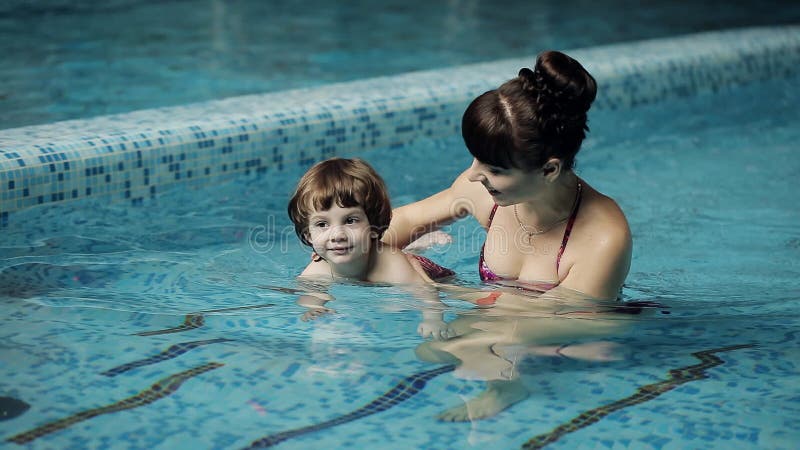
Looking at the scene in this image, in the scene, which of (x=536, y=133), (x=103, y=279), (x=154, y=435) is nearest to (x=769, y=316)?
(x=536, y=133)

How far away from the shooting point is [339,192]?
147 inches

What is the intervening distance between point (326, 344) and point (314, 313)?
0.79ft

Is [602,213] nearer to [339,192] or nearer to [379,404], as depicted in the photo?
[339,192]

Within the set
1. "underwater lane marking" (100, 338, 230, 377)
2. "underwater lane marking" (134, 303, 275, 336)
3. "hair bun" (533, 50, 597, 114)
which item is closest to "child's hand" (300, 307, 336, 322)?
"underwater lane marking" (134, 303, 275, 336)

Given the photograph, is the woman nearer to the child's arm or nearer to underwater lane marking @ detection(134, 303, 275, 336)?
the child's arm

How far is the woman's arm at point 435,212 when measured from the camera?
4129 mm

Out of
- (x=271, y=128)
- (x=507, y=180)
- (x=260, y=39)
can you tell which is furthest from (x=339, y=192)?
(x=260, y=39)

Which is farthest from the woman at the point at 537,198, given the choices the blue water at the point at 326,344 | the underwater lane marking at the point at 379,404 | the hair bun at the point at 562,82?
the underwater lane marking at the point at 379,404

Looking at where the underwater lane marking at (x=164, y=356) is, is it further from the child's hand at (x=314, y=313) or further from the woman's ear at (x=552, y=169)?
the woman's ear at (x=552, y=169)

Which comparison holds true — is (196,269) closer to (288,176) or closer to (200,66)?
(288,176)

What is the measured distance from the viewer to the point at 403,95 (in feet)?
21.7

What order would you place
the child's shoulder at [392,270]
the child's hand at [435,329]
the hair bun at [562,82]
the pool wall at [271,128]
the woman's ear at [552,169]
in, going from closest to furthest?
the hair bun at [562,82] → the woman's ear at [552,169] → the child's hand at [435,329] → the child's shoulder at [392,270] → the pool wall at [271,128]

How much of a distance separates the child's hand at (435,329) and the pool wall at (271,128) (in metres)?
2.42

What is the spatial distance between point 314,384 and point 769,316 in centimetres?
178
